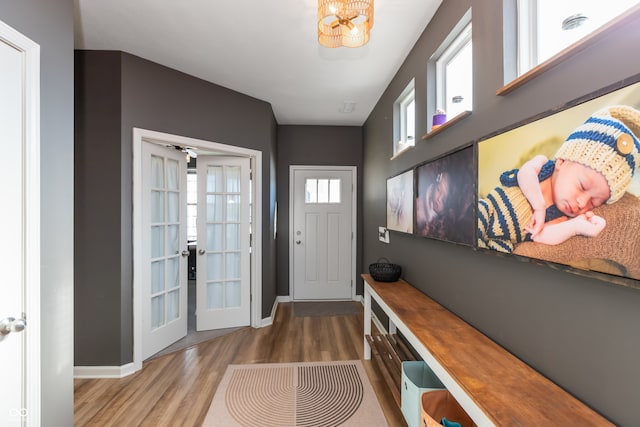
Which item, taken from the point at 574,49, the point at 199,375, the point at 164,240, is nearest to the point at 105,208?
the point at 164,240

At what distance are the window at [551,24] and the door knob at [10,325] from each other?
238 cm

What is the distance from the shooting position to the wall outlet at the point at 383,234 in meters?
3.16

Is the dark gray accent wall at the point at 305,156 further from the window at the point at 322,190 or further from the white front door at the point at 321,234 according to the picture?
the window at the point at 322,190

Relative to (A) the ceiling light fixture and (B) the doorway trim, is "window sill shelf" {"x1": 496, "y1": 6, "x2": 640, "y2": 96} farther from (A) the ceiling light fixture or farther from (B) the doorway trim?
(B) the doorway trim

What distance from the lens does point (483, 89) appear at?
147cm

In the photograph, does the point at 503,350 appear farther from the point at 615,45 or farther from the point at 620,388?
the point at 615,45

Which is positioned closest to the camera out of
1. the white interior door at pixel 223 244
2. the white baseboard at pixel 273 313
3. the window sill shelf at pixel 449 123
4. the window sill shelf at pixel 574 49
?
the window sill shelf at pixel 574 49

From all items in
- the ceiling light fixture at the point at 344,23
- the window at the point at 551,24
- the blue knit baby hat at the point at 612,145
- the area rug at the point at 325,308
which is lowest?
the area rug at the point at 325,308

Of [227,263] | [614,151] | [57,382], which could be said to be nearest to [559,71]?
[614,151]

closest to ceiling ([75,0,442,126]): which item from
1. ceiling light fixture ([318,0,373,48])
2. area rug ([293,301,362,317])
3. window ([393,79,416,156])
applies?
window ([393,79,416,156])

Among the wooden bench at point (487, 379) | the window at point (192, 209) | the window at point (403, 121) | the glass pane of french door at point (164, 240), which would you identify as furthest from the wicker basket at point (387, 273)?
the window at point (192, 209)

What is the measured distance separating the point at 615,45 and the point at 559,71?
0.18 meters

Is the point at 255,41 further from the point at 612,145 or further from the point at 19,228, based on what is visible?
the point at 612,145

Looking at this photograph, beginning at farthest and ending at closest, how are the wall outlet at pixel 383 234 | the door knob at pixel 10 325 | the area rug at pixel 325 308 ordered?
the area rug at pixel 325 308, the wall outlet at pixel 383 234, the door knob at pixel 10 325
